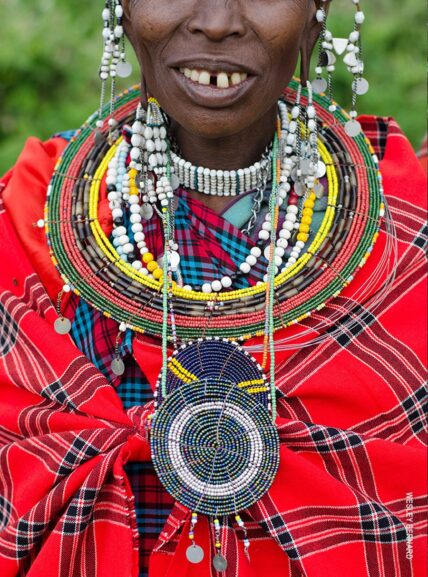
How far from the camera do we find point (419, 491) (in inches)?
88.0

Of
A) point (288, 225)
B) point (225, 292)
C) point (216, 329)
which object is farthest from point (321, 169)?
point (216, 329)

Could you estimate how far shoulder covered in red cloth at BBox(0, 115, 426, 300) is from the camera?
94.7 inches

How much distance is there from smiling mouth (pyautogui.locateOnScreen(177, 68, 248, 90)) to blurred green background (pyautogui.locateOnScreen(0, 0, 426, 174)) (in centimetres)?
223

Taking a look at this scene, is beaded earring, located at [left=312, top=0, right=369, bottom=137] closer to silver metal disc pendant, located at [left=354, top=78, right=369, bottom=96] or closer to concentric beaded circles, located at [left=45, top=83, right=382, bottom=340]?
silver metal disc pendant, located at [left=354, top=78, right=369, bottom=96]

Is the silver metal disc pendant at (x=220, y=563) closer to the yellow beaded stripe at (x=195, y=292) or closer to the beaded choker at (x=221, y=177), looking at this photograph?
the yellow beaded stripe at (x=195, y=292)

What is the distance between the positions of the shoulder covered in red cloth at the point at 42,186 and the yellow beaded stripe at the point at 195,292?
0.07m

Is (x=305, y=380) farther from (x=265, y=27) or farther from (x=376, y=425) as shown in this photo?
(x=265, y=27)

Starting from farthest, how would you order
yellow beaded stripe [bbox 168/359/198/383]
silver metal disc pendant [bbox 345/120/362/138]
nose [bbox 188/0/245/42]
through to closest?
1. silver metal disc pendant [bbox 345/120/362/138]
2. yellow beaded stripe [bbox 168/359/198/383]
3. nose [bbox 188/0/245/42]

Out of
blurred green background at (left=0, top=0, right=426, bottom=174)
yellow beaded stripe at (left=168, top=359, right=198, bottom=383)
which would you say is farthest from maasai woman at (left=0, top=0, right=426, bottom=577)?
blurred green background at (left=0, top=0, right=426, bottom=174)

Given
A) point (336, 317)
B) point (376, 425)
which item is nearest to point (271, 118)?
point (336, 317)

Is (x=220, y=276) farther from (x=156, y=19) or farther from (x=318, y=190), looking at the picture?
(x=156, y=19)

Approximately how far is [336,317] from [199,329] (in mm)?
346

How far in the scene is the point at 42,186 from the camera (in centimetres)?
254

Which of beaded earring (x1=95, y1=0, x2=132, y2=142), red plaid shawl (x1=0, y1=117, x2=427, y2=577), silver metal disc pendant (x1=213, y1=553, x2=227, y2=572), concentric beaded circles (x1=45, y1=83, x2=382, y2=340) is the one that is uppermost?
beaded earring (x1=95, y1=0, x2=132, y2=142)
